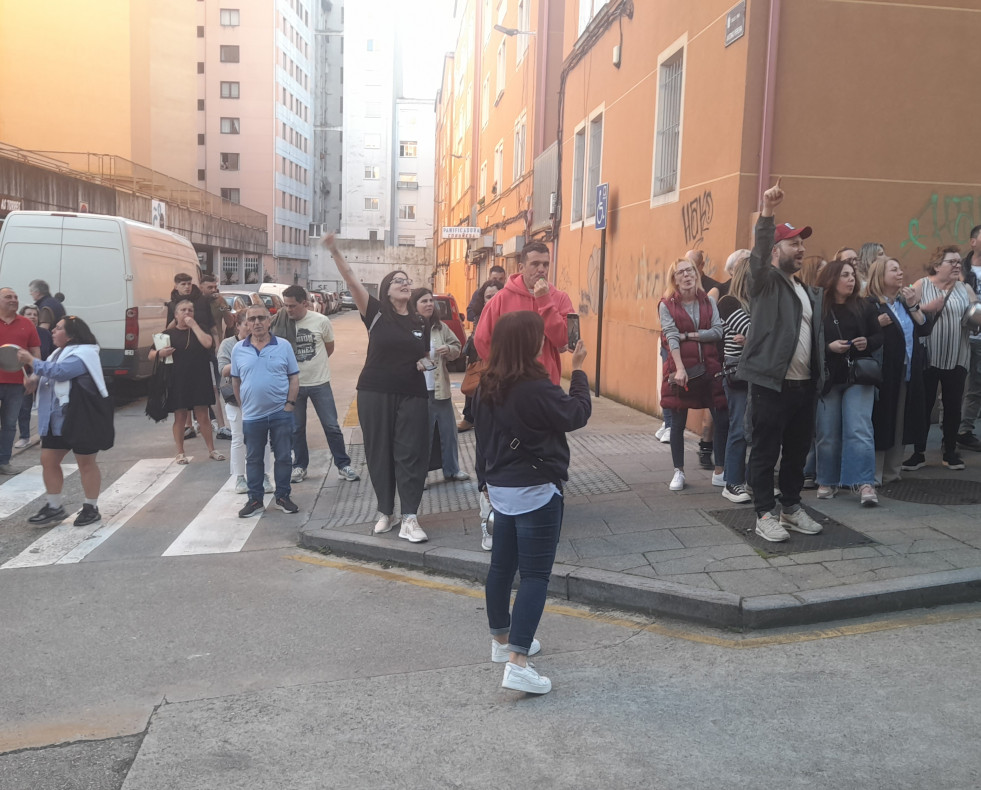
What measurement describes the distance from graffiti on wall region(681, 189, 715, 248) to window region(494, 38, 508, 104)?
56.9ft

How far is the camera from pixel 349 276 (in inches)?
232

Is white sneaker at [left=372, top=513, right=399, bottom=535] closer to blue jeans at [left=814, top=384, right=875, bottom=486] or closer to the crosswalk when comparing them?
the crosswalk

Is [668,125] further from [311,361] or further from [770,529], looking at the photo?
[770,529]

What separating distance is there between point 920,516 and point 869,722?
2941mm

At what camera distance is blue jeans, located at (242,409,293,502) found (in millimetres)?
7035

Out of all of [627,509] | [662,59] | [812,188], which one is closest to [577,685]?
[627,509]

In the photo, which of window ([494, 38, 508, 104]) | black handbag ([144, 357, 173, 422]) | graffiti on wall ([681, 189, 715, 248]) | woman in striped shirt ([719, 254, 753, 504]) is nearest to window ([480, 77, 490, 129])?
window ([494, 38, 508, 104])

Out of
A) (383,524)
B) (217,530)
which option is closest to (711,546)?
(383,524)

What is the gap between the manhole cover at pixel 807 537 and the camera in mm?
5449

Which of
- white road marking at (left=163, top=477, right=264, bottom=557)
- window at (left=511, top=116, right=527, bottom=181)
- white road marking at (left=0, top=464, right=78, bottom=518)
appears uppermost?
window at (left=511, top=116, right=527, bottom=181)

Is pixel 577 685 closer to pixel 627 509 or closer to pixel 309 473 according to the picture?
pixel 627 509

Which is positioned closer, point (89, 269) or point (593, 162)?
point (89, 269)

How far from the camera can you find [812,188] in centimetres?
832

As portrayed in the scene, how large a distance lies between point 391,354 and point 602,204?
752cm
